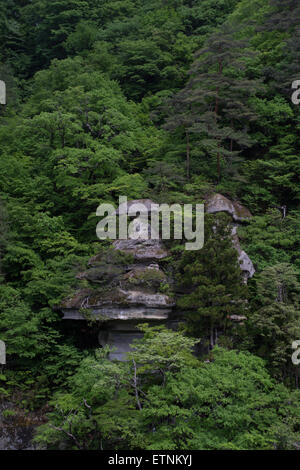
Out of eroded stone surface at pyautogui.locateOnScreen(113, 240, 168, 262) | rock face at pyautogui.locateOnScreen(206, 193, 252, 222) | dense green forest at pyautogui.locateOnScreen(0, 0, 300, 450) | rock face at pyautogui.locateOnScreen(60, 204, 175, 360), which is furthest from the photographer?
rock face at pyautogui.locateOnScreen(206, 193, 252, 222)

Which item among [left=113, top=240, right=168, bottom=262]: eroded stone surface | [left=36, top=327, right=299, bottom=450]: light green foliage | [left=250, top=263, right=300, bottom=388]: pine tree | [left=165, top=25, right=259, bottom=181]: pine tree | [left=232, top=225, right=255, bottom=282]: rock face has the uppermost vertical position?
[left=165, top=25, right=259, bottom=181]: pine tree

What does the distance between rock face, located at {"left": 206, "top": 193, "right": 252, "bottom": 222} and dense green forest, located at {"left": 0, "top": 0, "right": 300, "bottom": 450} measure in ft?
1.33

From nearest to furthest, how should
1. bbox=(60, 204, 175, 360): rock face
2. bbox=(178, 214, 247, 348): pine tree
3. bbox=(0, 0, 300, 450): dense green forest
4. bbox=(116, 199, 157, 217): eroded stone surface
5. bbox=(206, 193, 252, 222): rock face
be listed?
bbox=(0, 0, 300, 450): dense green forest < bbox=(178, 214, 247, 348): pine tree < bbox=(60, 204, 175, 360): rock face < bbox=(116, 199, 157, 217): eroded stone surface < bbox=(206, 193, 252, 222): rock face

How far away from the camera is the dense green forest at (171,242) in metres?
8.74

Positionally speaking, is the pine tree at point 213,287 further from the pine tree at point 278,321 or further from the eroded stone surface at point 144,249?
the eroded stone surface at point 144,249

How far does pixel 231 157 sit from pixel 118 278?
7.28 m

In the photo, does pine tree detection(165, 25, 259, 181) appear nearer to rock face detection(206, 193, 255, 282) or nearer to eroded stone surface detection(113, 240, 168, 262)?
rock face detection(206, 193, 255, 282)

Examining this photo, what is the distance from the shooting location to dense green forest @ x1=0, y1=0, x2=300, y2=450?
874 cm

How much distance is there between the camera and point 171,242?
12680mm

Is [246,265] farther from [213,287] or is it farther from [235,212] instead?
[235,212]

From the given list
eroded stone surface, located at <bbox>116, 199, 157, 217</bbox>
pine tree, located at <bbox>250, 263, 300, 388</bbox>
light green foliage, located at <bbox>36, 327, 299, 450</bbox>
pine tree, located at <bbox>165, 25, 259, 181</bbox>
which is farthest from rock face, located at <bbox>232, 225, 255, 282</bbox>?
pine tree, located at <bbox>165, 25, 259, 181</bbox>

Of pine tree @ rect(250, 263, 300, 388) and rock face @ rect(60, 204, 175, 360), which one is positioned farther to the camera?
rock face @ rect(60, 204, 175, 360)

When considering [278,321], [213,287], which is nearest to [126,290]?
[213,287]

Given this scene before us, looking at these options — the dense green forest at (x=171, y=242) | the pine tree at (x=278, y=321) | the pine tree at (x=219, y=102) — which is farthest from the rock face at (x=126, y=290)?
the pine tree at (x=219, y=102)
